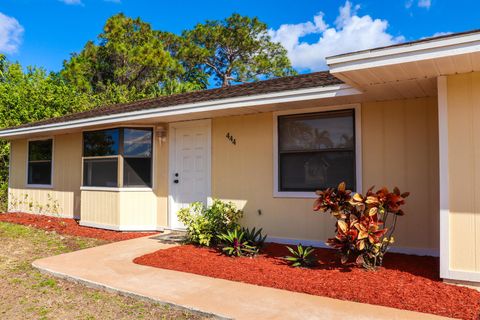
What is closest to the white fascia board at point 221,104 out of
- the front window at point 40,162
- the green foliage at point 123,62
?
the front window at point 40,162

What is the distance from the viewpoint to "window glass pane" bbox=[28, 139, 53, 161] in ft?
36.3

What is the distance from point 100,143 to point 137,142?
111 cm

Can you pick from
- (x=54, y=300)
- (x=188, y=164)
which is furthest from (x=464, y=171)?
(x=188, y=164)

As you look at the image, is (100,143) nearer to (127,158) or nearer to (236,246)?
(127,158)

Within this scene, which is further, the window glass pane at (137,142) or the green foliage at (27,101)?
the green foliage at (27,101)

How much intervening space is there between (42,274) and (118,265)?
1.02 meters

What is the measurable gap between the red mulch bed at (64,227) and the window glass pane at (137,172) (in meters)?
1.11

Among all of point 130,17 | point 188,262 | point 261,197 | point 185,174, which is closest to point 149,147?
point 185,174

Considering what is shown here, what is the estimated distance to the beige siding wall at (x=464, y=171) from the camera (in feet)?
13.5

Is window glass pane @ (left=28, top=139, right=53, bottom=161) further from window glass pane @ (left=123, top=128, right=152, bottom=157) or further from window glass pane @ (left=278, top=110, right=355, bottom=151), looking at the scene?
window glass pane @ (left=278, top=110, right=355, bottom=151)

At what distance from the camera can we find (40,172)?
37.2 feet

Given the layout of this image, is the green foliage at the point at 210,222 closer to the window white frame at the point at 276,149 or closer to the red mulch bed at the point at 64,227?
the window white frame at the point at 276,149

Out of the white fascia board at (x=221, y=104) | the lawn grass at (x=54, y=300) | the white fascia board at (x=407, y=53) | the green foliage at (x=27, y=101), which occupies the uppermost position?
the green foliage at (x=27, y=101)

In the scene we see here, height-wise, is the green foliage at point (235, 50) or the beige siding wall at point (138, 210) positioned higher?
the green foliage at point (235, 50)
